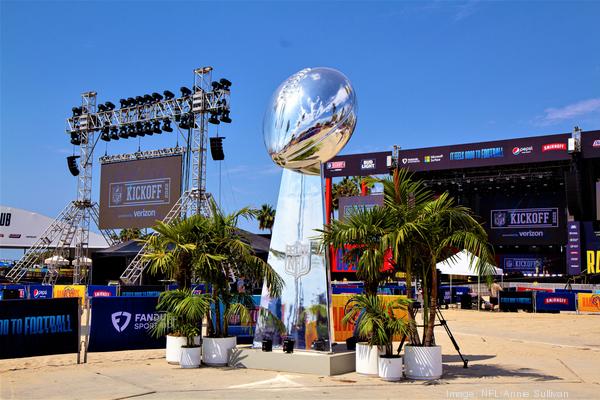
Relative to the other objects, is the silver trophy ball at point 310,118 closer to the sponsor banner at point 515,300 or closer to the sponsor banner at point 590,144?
the sponsor banner at point 515,300

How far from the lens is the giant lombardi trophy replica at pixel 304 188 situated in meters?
11.8

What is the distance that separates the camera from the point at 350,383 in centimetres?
1027

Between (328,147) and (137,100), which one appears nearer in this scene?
(328,147)

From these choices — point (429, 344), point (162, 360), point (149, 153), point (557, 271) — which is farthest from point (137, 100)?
point (557, 271)

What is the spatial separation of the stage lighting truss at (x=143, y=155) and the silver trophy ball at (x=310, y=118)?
1104 inches

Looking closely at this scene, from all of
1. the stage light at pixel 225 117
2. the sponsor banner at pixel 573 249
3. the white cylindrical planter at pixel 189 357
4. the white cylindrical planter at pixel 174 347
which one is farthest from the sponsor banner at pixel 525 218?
the white cylindrical planter at pixel 189 357

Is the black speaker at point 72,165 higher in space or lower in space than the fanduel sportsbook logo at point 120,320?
higher

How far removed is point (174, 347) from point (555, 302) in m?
23.0

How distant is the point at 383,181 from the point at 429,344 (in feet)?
9.93

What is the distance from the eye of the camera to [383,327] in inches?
419

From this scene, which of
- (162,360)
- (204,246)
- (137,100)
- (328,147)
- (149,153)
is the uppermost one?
(137,100)

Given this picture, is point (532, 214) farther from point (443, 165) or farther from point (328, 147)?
point (328, 147)

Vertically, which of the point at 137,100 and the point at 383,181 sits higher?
the point at 137,100

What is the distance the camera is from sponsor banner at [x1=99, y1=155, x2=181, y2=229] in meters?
39.7
